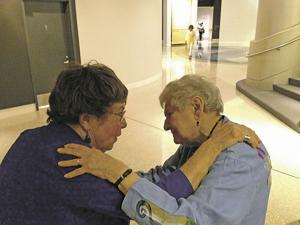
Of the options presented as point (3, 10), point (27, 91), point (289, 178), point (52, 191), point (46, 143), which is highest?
point (3, 10)

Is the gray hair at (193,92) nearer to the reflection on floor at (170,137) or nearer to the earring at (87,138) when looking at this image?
the earring at (87,138)

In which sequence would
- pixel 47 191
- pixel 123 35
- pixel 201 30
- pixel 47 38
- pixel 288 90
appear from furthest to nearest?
pixel 201 30, pixel 123 35, pixel 288 90, pixel 47 38, pixel 47 191

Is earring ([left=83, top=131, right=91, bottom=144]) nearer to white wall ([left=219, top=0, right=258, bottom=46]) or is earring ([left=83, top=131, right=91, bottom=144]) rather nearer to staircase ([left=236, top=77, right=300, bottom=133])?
staircase ([left=236, top=77, right=300, bottom=133])

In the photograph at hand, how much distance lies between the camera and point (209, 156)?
3.30ft

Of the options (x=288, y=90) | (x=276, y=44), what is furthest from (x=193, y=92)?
(x=276, y=44)

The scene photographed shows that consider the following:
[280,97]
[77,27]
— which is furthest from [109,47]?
[280,97]

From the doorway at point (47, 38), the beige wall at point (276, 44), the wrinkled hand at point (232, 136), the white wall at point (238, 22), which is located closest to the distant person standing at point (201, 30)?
the white wall at point (238, 22)

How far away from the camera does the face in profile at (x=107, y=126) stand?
0.97 m

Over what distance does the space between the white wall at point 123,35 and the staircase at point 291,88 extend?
3199mm

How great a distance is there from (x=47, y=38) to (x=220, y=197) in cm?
552

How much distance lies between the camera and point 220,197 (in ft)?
2.97

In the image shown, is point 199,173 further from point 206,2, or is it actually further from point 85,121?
point 206,2

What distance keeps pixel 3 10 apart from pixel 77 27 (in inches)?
52.5

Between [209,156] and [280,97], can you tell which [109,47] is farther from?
[209,156]
